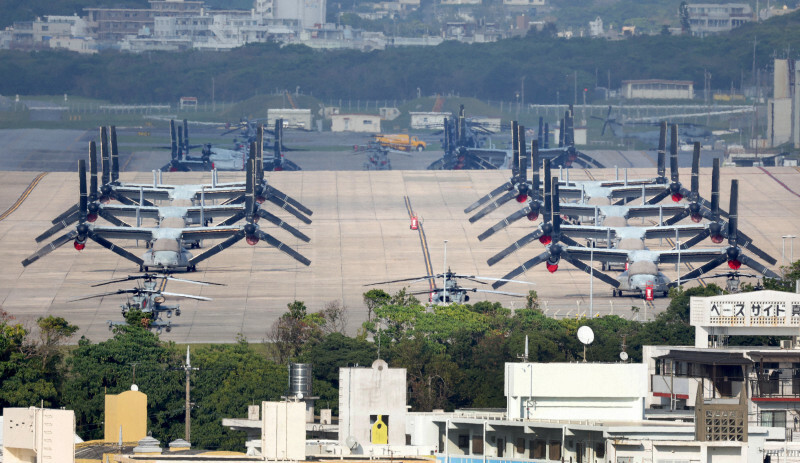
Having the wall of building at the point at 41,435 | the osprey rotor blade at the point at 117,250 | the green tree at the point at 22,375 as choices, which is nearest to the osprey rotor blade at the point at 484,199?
the osprey rotor blade at the point at 117,250

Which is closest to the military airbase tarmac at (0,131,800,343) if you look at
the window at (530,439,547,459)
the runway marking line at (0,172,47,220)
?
the runway marking line at (0,172,47,220)

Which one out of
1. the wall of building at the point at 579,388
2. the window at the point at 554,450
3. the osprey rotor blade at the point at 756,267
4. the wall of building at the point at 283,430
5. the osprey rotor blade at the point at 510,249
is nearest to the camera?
the wall of building at the point at 283,430

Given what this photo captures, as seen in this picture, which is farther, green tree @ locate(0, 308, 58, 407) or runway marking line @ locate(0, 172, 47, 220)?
runway marking line @ locate(0, 172, 47, 220)

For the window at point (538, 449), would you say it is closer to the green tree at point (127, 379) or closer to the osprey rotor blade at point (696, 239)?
the green tree at point (127, 379)

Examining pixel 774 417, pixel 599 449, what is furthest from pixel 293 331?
pixel 599 449

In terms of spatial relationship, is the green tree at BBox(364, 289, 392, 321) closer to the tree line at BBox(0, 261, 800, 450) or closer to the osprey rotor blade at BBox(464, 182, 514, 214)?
the tree line at BBox(0, 261, 800, 450)

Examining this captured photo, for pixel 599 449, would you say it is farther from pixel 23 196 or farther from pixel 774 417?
pixel 23 196
